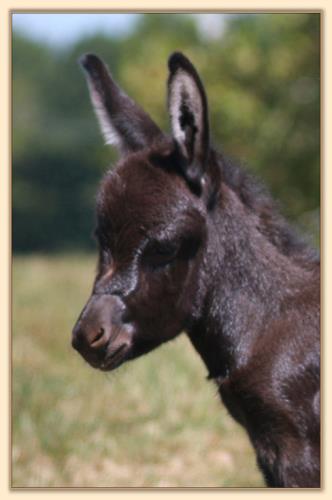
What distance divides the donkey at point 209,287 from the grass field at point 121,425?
5.28ft

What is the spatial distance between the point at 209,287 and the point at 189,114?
703 mm

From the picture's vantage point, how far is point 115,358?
372cm

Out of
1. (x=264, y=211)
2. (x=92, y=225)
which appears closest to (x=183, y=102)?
(x=264, y=211)

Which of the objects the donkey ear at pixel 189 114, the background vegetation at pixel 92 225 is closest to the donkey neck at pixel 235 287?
the donkey ear at pixel 189 114

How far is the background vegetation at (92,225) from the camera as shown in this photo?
22.0ft

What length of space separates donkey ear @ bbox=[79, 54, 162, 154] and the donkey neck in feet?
1.46

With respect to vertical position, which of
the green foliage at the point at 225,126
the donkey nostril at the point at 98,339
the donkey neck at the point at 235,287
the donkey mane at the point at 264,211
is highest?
the green foliage at the point at 225,126

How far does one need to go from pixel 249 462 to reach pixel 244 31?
75.4 feet

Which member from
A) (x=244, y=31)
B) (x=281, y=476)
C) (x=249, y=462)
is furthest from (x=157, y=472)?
(x=244, y=31)

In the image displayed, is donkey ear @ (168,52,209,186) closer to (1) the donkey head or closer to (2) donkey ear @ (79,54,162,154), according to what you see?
(1) the donkey head

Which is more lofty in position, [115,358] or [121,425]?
[115,358]

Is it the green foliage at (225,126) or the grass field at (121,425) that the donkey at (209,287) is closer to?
the grass field at (121,425)

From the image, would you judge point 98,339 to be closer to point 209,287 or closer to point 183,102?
point 209,287

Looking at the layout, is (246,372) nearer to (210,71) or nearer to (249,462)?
(249,462)
